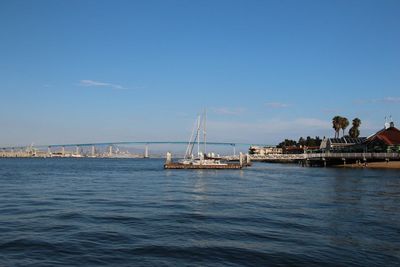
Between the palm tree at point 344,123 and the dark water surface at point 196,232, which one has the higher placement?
the palm tree at point 344,123

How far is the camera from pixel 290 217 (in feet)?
86.8

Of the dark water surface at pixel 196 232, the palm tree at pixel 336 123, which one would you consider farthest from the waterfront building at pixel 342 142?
the dark water surface at pixel 196 232

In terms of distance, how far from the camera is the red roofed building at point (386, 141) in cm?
10193

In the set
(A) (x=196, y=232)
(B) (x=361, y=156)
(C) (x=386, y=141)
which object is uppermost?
(C) (x=386, y=141)

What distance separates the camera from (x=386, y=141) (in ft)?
344

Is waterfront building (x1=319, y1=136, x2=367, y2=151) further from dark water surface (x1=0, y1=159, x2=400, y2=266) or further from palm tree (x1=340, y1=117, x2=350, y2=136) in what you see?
dark water surface (x1=0, y1=159, x2=400, y2=266)

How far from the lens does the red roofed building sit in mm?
Result: 101925

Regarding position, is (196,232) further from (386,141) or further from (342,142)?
(342,142)

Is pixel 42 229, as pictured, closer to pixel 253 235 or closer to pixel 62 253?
pixel 62 253

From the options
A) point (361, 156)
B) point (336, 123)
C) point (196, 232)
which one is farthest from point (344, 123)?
point (196, 232)

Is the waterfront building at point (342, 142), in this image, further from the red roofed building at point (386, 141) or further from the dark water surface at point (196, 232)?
the dark water surface at point (196, 232)

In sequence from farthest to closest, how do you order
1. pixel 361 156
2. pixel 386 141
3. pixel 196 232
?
pixel 386 141 < pixel 361 156 < pixel 196 232

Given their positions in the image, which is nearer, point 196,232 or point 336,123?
point 196,232

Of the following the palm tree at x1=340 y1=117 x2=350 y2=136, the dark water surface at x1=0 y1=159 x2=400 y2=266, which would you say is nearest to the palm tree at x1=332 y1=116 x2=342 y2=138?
the palm tree at x1=340 y1=117 x2=350 y2=136
